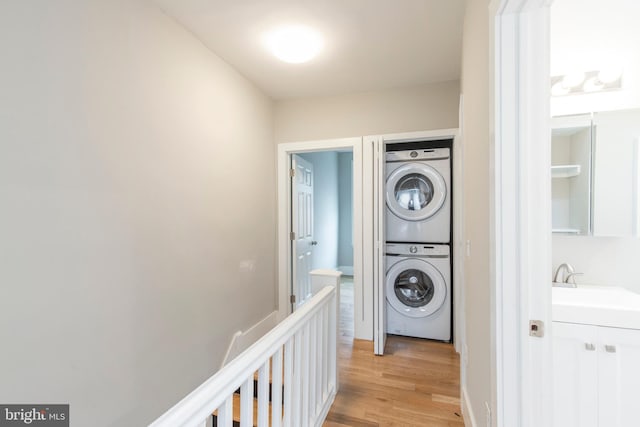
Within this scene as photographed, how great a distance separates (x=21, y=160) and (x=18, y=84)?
0.29 meters

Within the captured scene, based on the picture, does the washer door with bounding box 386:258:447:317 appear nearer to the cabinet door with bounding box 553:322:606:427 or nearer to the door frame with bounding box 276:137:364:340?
the door frame with bounding box 276:137:364:340

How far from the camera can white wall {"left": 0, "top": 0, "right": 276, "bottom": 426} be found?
1.12m

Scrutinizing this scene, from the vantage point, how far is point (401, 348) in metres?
2.75

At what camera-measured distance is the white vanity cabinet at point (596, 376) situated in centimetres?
122

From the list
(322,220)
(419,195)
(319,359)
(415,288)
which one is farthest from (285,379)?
(322,220)

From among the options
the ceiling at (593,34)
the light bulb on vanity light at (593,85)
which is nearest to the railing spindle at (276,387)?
the ceiling at (593,34)

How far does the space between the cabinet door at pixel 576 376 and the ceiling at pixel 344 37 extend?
1878 mm

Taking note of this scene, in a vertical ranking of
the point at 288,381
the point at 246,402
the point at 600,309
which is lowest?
the point at 288,381

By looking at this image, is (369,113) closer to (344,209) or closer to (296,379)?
(296,379)

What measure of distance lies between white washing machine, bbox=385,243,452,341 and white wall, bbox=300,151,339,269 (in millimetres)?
1788

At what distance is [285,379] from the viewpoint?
1.37 metres

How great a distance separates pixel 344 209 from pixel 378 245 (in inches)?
135

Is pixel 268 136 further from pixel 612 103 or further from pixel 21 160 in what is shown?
pixel 612 103

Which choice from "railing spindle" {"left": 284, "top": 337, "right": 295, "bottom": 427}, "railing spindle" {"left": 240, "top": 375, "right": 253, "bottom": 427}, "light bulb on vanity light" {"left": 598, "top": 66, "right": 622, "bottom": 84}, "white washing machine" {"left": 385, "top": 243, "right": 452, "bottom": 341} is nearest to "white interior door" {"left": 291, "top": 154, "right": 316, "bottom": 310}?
"white washing machine" {"left": 385, "top": 243, "right": 452, "bottom": 341}
